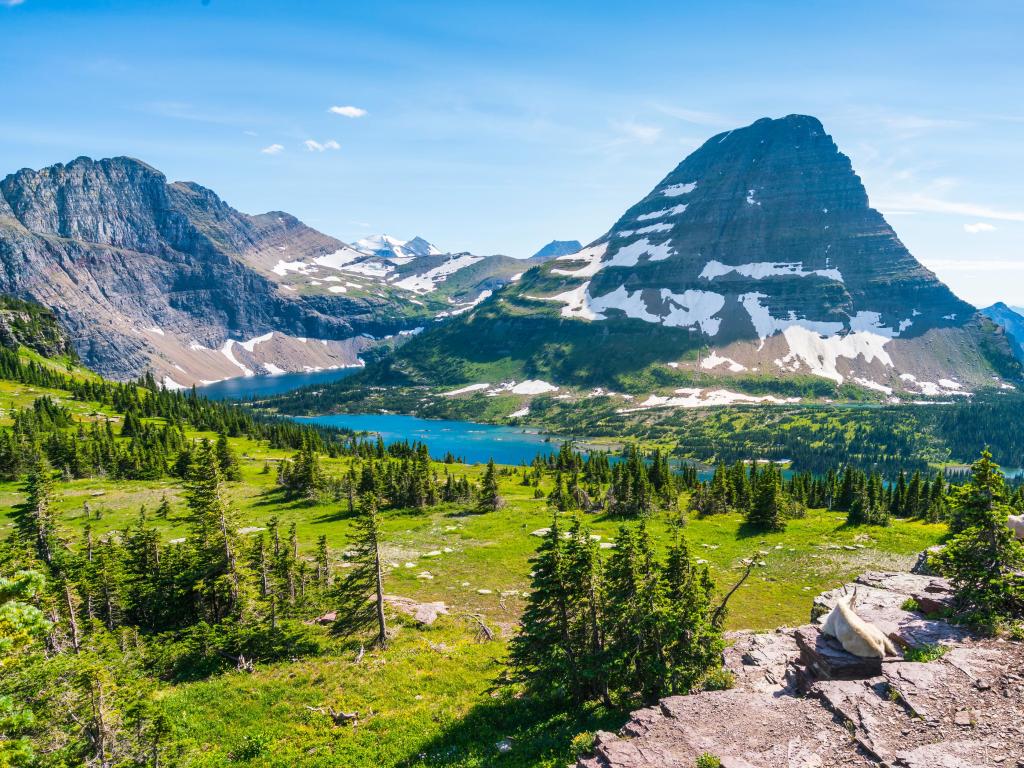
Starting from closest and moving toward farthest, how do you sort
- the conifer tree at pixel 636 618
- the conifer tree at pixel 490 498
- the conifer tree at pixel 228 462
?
the conifer tree at pixel 636 618 < the conifer tree at pixel 490 498 < the conifer tree at pixel 228 462

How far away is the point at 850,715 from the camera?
17672 millimetres

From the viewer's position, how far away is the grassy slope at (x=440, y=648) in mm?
22875

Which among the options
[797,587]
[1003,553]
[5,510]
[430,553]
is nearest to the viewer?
[1003,553]

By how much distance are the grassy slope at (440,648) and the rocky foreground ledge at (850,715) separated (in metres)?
3.95

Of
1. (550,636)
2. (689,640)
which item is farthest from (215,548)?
(689,640)

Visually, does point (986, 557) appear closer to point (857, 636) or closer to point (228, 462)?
point (857, 636)

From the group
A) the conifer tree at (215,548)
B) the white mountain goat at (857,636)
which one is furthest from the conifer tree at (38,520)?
the white mountain goat at (857,636)

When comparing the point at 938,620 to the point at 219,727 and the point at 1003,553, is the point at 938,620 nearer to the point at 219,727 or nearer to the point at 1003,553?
the point at 1003,553

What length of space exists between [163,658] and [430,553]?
95.2ft

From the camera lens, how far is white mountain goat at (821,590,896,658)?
65.4 ft

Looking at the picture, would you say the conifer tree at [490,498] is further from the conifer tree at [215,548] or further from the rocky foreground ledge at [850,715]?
the rocky foreground ledge at [850,715]

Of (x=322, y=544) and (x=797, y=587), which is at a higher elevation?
(x=322, y=544)

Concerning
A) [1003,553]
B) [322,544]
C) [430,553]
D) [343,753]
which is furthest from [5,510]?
[1003,553]

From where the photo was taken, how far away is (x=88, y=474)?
95.1 metres
